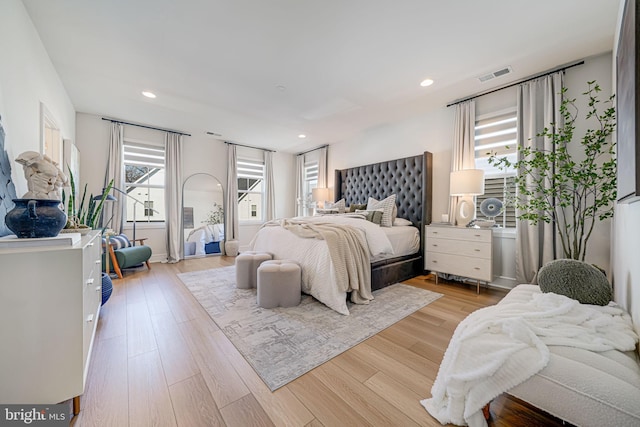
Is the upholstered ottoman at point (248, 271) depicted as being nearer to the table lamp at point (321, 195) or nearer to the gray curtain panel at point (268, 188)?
the table lamp at point (321, 195)

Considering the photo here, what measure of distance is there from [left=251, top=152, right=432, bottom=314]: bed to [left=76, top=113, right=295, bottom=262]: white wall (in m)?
2.36

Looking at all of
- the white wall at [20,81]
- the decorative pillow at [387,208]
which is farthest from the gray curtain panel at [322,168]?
the white wall at [20,81]

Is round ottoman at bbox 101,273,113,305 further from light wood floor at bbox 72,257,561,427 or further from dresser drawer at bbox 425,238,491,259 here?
dresser drawer at bbox 425,238,491,259

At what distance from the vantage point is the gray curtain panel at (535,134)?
8.71ft

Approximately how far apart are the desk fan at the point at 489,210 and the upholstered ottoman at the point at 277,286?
99.6 inches

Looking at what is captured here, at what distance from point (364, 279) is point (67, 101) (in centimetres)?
488

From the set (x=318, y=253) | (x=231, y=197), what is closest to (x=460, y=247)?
(x=318, y=253)

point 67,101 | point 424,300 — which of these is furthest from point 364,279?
point 67,101

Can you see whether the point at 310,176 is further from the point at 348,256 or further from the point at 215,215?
the point at 348,256

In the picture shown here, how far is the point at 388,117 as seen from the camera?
161 inches

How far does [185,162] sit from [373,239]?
14.8ft

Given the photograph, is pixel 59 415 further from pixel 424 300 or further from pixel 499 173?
pixel 499 173

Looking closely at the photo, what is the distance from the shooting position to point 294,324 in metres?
2.09

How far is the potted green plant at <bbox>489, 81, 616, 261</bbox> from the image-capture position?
2.26m
